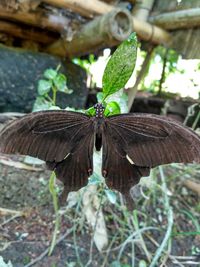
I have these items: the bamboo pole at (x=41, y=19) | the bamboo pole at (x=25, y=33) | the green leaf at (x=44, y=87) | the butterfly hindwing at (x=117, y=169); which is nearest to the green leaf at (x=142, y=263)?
the butterfly hindwing at (x=117, y=169)

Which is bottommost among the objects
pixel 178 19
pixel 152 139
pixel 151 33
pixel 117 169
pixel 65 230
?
pixel 65 230

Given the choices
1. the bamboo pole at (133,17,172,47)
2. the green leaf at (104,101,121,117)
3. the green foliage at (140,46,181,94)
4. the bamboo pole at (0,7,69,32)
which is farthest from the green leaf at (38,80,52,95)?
the green foliage at (140,46,181,94)

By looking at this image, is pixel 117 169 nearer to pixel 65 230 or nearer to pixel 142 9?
pixel 65 230

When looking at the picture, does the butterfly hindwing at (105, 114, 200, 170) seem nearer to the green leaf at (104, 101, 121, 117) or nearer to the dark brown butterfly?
the dark brown butterfly

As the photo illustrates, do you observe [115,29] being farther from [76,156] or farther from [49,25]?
[76,156]

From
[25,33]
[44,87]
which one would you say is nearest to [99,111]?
[44,87]

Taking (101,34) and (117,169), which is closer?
(117,169)

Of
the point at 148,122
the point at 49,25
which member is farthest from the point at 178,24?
the point at 148,122
